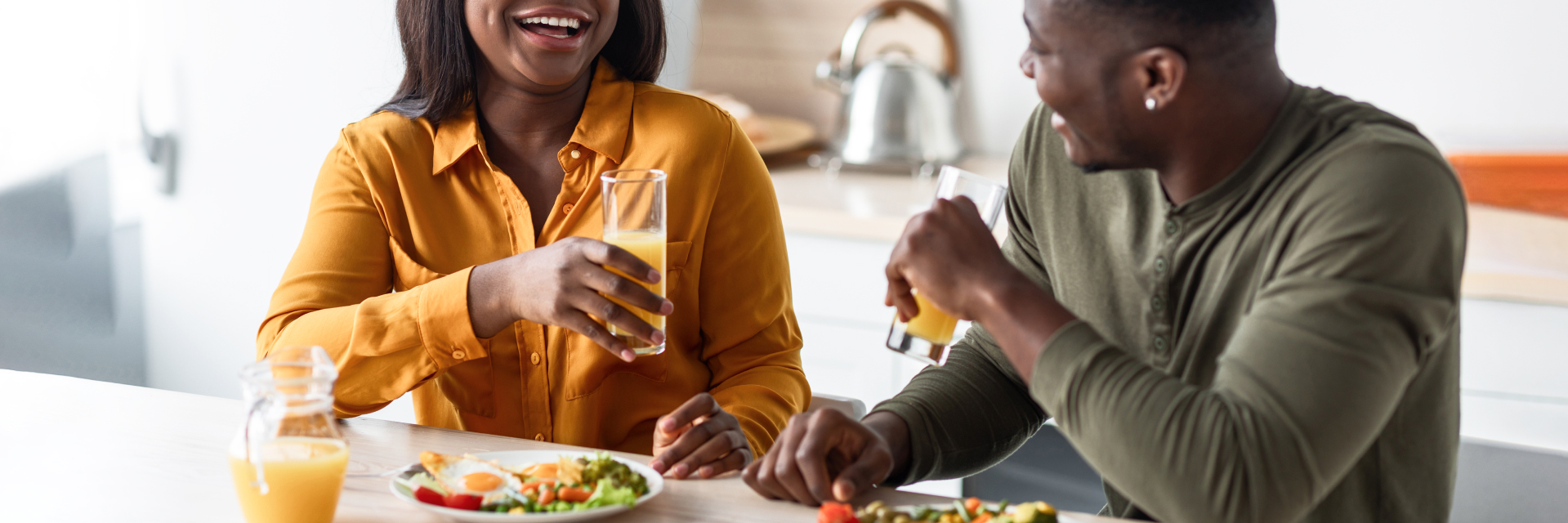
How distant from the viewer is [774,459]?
1.11m

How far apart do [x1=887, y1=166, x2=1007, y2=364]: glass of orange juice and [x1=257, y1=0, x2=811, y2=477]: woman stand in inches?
11.4

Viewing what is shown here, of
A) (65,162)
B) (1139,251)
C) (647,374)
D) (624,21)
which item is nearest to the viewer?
(1139,251)

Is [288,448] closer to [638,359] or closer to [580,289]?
[580,289]

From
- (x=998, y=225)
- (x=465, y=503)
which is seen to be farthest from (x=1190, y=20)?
(x=998, y=225)

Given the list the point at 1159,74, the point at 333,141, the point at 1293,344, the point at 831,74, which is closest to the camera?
the point at 1293,344

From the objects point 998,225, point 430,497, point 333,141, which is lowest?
point 333,141

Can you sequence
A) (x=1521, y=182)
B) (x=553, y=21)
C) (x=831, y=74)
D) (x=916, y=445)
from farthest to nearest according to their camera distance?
(x=831, y=74) → (x=1521, y=182) → (x=553, y=21) → (x=916, y=445)

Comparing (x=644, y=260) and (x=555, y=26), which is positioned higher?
(x=555, y=26)

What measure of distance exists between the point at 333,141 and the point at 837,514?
2.08 metres

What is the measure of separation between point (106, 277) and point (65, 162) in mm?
293

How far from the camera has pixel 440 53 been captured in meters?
1.54

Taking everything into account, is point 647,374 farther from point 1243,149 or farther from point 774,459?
point 1243,149

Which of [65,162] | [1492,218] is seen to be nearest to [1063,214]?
[1492,218]

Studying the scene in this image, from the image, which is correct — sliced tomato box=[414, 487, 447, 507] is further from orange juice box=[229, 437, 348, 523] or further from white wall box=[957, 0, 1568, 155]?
white wall box=[957, 0, 1568, 155]
